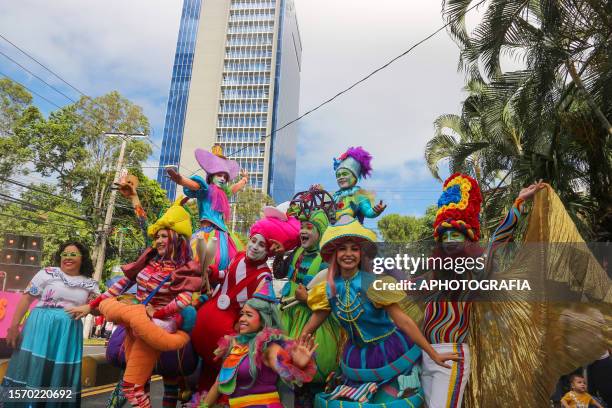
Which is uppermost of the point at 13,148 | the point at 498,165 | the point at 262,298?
the point at 13,148

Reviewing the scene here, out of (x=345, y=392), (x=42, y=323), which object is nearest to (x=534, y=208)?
(x=345, y=392)

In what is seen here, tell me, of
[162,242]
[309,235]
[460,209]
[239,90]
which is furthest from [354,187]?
[239,90]

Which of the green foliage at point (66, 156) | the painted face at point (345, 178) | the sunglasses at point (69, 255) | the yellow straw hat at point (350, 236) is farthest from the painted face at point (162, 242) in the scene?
the green foliage at point (66, 156)

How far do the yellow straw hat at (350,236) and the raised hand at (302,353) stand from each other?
1.96ft

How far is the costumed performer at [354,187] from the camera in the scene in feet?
12.7

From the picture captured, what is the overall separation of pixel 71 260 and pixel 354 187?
2.38m

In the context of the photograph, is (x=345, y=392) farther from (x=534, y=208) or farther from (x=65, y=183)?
(x=65, y=183)

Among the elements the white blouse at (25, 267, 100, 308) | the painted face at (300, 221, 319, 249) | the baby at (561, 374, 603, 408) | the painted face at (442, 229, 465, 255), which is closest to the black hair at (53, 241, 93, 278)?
the white blouse at (25, 267, 100, 308)

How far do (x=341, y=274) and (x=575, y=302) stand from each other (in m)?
1.41

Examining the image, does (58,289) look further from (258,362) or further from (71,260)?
(258,362)

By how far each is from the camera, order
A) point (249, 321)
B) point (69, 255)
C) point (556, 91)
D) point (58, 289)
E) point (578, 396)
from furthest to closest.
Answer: point (556, 91) < point (578, 396) < point (69, 255) < point (58, 289) < point (249, 321)

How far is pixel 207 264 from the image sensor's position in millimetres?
3518

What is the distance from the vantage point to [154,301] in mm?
3068

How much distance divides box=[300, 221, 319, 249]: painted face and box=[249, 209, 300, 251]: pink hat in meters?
0.04
